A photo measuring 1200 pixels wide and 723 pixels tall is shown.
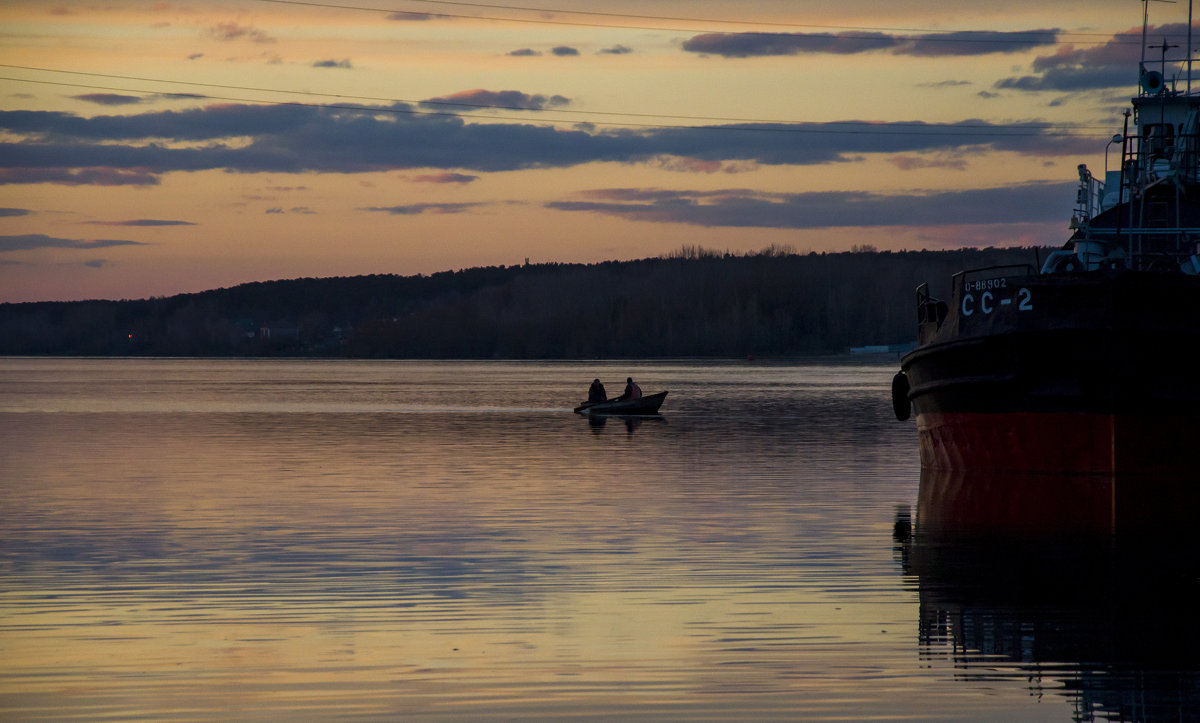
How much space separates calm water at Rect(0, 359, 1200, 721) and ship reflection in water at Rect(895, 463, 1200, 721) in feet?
0.15

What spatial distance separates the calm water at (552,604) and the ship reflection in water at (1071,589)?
Answer: 0.05 metres

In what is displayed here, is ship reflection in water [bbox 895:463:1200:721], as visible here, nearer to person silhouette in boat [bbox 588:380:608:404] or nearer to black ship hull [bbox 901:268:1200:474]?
black ship hull [bbox 901:268:1200:474]

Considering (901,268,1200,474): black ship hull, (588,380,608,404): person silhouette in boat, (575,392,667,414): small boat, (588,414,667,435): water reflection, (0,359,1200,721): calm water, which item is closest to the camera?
(0,359,1200,721): calm water

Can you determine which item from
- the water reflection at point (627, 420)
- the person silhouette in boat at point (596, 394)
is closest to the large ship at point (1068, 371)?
the water reflection at point (627, 420)

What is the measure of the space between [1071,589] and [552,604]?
16.6 ft

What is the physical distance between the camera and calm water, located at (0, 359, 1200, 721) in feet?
30.3

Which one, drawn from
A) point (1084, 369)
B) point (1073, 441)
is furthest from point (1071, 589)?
point (1073, 441)

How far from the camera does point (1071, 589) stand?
13.3 meters

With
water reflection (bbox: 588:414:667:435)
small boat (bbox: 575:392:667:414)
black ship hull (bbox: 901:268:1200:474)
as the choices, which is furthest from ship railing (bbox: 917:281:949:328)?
small boat (bbox: 575:392:667:414)

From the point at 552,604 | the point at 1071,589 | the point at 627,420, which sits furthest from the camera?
the point at 627,420

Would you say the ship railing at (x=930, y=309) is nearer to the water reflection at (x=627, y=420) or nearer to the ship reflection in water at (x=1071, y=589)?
the ship reflection in water at (x=1071, y=589)

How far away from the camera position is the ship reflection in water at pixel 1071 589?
9633mm

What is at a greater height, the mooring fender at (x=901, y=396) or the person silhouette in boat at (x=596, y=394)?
the mooring fender at (x=901, y=396)

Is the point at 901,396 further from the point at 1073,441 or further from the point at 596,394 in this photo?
the point at 596,394
